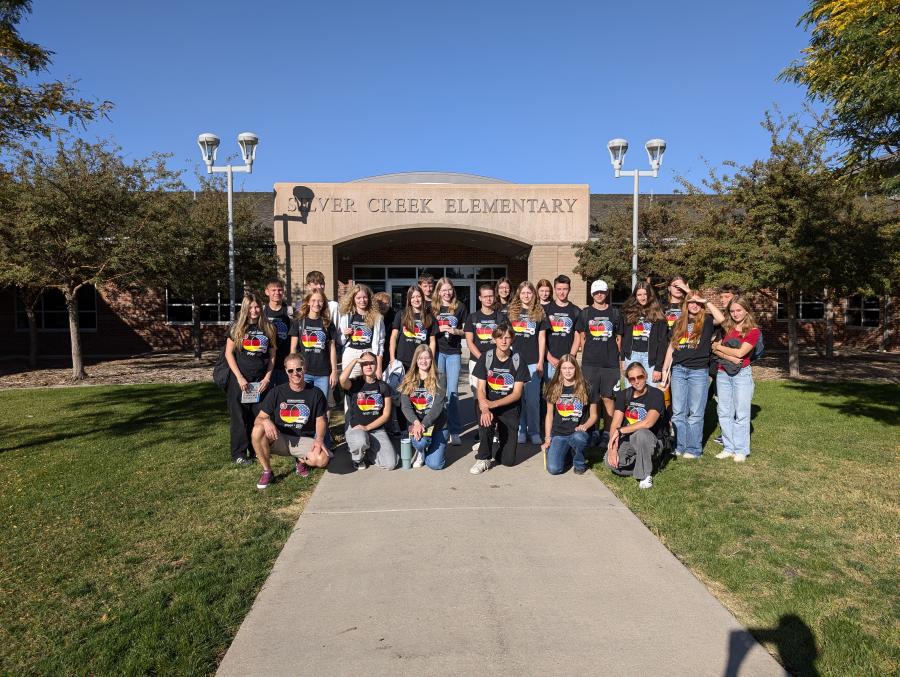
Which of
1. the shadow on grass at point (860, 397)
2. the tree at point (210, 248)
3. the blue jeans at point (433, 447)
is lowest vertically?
the shadow on grass at point (860, 397)

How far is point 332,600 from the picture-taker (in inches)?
126

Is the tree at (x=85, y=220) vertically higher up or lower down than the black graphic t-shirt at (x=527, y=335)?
higher up

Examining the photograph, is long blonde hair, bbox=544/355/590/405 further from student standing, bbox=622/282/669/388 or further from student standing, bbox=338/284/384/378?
student standing, bbox=338/284/384/378

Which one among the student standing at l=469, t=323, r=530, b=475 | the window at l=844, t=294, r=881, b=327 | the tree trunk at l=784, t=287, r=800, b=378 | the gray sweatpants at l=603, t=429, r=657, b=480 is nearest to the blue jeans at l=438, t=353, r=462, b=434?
the student standing at l=469, t=323, r=530, b=475

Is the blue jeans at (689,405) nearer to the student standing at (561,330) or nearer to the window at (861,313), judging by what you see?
the student standing at (561,330)

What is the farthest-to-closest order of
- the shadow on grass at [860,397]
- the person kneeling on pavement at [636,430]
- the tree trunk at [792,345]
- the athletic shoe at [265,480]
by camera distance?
the tree trunk at [792,345], the shadow on grass at [860,397], the person kneeling on pavement at [636,430], the athletic shoe at [265,480]

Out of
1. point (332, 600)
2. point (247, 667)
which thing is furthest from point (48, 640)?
point (332, 600)

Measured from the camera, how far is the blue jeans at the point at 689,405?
6016 mm

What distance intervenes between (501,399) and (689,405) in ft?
6.69

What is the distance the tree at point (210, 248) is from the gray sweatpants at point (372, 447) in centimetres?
883

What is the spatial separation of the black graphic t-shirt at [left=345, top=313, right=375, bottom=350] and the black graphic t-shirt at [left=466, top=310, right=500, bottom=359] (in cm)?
112

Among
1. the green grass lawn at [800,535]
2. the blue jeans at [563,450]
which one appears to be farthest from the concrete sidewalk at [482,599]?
the blue jeans at [563,450]

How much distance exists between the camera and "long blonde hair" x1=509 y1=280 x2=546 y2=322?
6.46 m

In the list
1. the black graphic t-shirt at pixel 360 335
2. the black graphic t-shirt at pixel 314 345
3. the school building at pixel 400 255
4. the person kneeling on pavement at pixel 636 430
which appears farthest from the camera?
the school building at pixel 400 255
